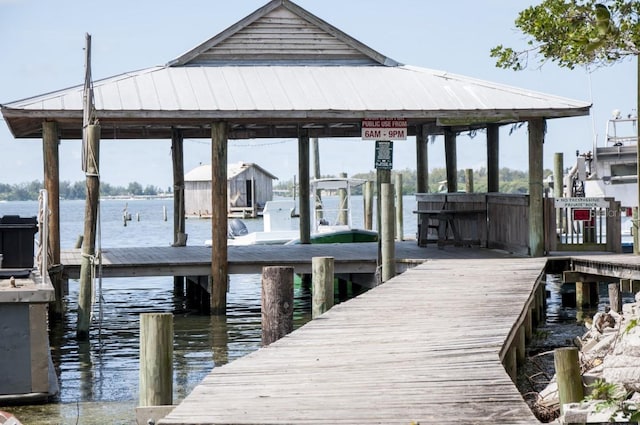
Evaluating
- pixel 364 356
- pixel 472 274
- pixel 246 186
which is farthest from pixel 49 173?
pixel 246 186

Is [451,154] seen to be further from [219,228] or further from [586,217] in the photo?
[219,228]

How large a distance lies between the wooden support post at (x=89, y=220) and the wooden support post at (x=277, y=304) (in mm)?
4646

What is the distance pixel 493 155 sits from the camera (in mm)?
23875

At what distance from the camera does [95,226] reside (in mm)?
17422

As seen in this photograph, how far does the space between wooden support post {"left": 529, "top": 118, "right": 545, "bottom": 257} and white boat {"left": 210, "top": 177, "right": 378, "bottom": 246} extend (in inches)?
320

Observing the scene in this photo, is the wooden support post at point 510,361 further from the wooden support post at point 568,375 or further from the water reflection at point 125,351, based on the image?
the water reflection at point 125,351

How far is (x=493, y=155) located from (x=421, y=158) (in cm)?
278

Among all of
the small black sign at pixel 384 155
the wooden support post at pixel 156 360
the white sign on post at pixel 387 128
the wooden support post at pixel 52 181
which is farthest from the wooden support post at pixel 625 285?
the wooden support post at pixel 156 360

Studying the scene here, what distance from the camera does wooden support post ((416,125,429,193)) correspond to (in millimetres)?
26125

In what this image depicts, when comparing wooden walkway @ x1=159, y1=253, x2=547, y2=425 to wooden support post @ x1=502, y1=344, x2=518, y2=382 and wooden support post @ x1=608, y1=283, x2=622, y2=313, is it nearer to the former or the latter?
wooden support post @ x1=502, y1=344, x2=518, y2=382

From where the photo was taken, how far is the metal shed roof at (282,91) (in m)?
19.2

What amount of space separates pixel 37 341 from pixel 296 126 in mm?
14069

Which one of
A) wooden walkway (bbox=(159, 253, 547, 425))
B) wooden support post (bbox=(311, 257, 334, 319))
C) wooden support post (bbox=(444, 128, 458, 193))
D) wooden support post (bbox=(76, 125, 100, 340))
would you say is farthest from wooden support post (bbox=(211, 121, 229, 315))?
wooden support post (bbox=(444, 128, 458, 193))

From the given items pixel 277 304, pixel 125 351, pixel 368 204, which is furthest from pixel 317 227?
pixel 277 304
